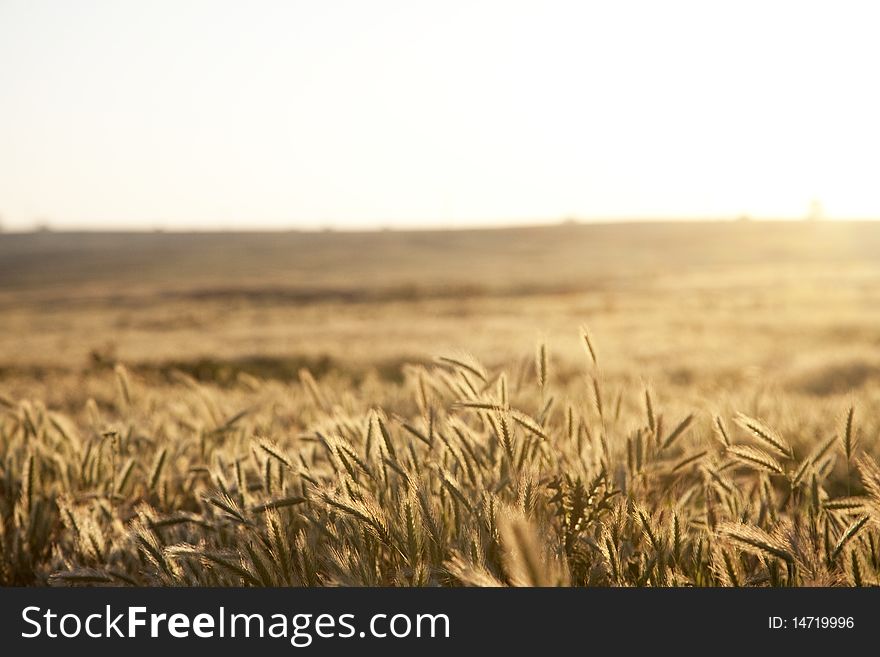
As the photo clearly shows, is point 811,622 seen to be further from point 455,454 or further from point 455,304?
point 455,304

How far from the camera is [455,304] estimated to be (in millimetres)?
32844

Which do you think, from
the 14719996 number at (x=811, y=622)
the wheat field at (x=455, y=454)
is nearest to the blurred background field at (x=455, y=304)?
the wheat field at (x=455, y=454)

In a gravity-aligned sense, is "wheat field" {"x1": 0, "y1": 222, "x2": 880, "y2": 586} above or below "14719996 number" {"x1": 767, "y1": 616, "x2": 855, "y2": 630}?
above

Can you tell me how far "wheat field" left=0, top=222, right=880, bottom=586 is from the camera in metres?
2.16

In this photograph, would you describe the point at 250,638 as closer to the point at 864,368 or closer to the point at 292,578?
the point at 292,578

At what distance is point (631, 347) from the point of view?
14.2 meters

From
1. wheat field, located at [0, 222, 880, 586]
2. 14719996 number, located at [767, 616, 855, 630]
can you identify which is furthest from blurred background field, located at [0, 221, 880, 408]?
14719996 number, located at [767, 616, 855, 630]

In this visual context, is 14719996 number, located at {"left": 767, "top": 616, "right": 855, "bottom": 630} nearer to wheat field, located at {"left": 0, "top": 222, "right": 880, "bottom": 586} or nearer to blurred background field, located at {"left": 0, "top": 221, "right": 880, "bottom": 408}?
wheat field, located at {"left": 0, "top": 222, "right": 880, "bottom": 586}

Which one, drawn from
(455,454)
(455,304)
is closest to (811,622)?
(455,454)

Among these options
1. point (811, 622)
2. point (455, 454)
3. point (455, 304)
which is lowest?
point (811, 622)

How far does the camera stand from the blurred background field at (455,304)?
11.4 metres

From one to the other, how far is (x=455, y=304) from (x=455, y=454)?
30.3 meters

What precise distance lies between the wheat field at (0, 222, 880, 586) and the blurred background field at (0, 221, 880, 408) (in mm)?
187

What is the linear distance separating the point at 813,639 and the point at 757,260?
65348mm
